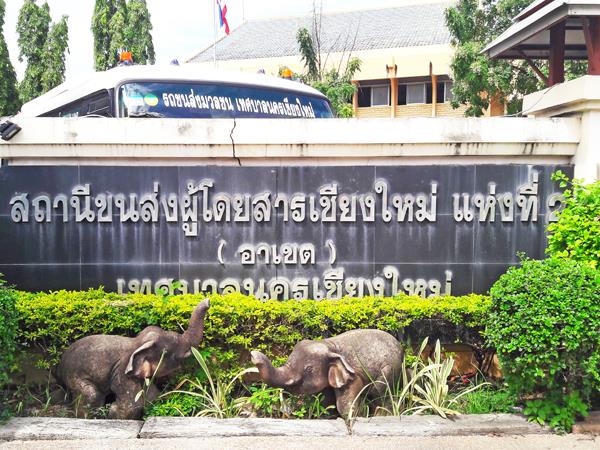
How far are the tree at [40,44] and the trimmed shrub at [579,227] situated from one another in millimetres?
20797

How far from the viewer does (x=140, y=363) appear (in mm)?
4742

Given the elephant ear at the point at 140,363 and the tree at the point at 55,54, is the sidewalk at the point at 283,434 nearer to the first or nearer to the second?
the elephant ear at the point at 140,363

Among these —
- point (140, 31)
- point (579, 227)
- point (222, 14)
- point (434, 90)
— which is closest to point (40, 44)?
point (140, 31)

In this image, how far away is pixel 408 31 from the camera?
96.0 feet

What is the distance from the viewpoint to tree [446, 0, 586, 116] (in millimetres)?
14688

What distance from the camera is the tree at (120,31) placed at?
74.8ft

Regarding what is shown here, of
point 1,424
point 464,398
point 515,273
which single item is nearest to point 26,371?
point 1,424

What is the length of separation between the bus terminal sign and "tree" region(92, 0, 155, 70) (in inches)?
714

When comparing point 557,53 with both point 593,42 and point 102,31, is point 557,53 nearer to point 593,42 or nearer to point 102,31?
point 593,42

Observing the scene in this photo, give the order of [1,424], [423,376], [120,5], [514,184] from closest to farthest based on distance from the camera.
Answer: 1. [1,424]
2. [423,376]
3. [514,184]
4. [120,5]

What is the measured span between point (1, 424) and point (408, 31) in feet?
91.0

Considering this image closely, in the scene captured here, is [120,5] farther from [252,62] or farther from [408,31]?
[408,31]

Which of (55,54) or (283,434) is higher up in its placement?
(55,54)

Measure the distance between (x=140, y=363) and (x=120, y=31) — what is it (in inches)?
803
